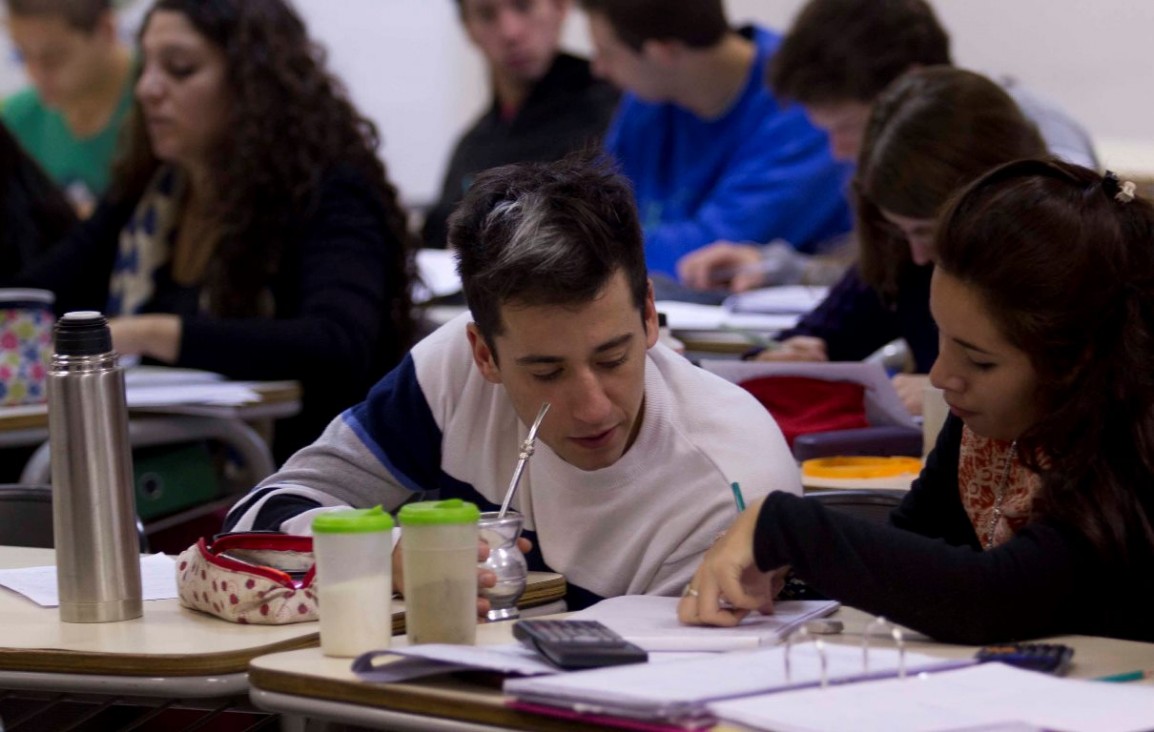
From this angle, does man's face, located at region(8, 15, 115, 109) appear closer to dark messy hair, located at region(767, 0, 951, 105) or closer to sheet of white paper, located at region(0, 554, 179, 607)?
dark messy hair, located at region(767, 0, 951, 105)

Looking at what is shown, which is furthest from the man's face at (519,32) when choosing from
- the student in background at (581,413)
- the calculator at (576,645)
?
the calculator at (576,645)

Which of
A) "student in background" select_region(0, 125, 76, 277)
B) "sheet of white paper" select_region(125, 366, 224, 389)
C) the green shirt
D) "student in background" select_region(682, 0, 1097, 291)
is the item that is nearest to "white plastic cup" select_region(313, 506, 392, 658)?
"sheet of white paper" select_region(125, 366, 224, 389)

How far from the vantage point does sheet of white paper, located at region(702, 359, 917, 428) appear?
2.39m

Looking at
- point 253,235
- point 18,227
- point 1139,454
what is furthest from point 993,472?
point 18,227

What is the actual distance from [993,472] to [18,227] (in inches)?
114

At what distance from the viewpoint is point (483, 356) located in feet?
5.78

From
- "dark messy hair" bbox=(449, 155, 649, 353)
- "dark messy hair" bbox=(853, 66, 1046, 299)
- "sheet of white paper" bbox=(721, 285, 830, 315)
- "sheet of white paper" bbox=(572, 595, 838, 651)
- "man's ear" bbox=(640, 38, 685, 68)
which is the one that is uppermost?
"man's ear" bbox=(640, 38, 685, 68)

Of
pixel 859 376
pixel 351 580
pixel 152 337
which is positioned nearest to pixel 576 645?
pixel 351 580

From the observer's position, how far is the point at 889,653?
4.12 feet

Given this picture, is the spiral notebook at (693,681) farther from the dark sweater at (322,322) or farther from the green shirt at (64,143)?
the green shirt at (64,143)

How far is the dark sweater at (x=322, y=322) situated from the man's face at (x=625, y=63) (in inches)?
60.0

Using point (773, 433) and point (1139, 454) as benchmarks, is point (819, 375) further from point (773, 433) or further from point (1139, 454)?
point (1139, 454)

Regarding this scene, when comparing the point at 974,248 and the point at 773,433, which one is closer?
the point at 974,248

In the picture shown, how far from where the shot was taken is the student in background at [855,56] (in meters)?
3.43
